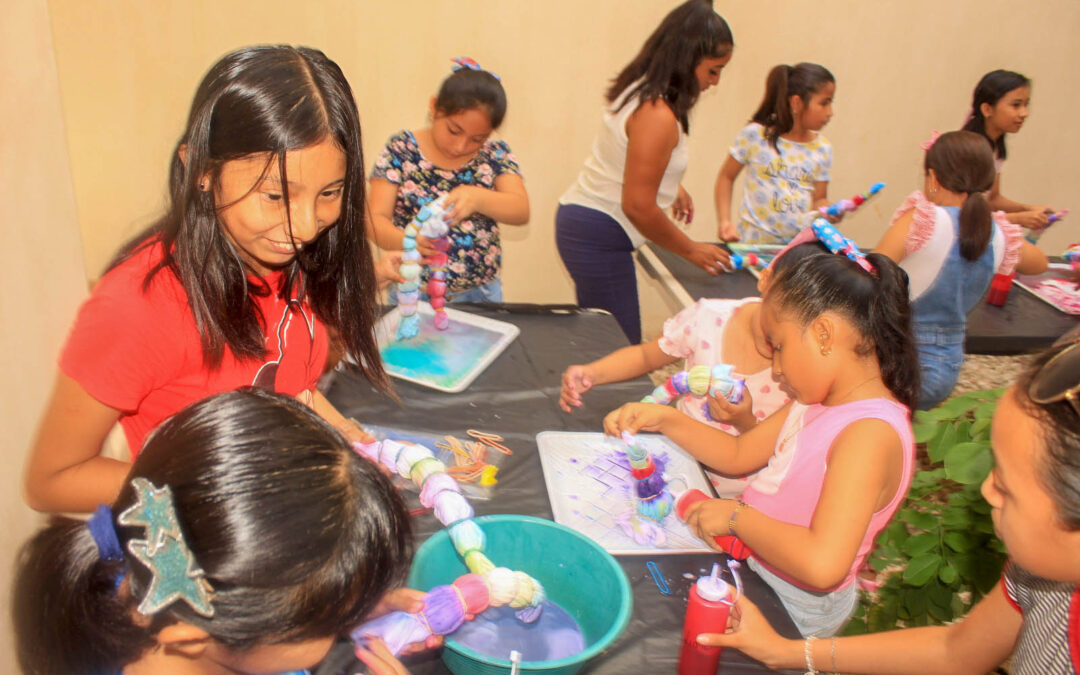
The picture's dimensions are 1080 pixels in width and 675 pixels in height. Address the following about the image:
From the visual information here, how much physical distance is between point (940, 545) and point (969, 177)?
1445mm

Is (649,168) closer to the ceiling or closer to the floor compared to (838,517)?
closer to the ceiling

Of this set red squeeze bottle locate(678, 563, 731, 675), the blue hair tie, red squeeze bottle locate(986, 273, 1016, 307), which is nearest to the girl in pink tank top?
red squeeze bottle locate(678, 563, 731, 675)

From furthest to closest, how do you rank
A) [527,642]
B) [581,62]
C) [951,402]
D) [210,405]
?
[581,62]
[951,402]
[527,642]
[210,405]

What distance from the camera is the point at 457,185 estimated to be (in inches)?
97.1

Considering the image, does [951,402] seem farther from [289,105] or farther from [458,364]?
[289,105]

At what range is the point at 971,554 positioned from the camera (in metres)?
1.64

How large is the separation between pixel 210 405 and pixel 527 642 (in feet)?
2.33

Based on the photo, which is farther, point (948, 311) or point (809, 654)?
point (948, 311)

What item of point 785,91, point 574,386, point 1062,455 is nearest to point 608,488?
point 574,386

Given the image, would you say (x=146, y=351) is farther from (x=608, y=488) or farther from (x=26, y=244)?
(x=608, y=488)

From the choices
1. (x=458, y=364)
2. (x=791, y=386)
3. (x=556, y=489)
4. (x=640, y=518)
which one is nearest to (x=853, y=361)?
(x=791, y=386)

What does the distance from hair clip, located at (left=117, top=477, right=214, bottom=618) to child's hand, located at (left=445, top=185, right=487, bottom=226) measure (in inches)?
57.2

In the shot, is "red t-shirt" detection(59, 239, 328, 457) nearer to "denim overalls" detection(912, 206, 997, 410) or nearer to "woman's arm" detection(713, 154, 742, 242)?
"denim overalls" detection(912, 206, 997, 410)

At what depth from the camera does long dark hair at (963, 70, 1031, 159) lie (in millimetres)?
3531
